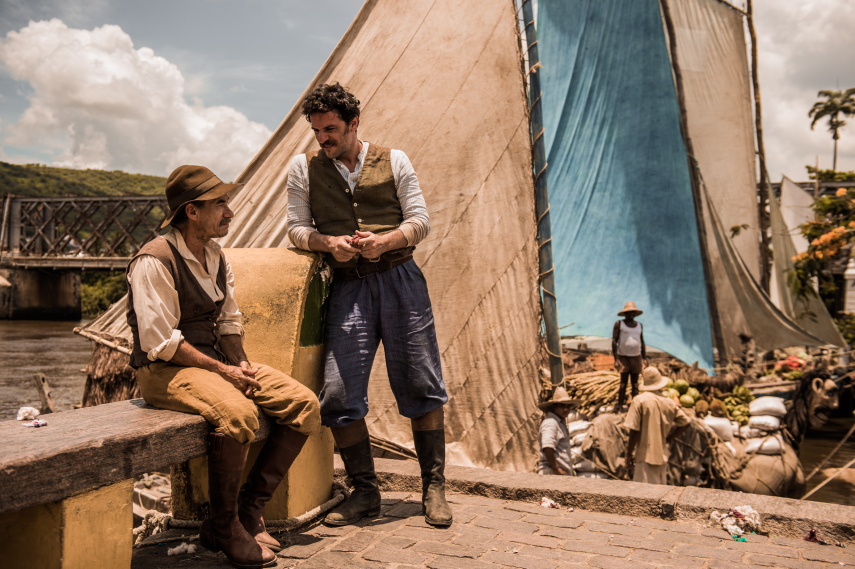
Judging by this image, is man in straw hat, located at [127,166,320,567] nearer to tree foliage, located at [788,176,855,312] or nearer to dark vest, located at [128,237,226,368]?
dark vest, located at [128,237,226,368]

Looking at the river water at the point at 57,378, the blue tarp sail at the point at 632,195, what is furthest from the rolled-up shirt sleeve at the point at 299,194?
the blue tarp sail at the point at 632,195

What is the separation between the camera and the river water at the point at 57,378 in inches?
517

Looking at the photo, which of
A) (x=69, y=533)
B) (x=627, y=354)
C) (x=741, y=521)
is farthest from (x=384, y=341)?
(x=627, y=354)

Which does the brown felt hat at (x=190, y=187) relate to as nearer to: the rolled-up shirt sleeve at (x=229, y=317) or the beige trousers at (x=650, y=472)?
the rolled-up shirt sleeve at (x=229, y=317)

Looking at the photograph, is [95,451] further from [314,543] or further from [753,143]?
[753,143]

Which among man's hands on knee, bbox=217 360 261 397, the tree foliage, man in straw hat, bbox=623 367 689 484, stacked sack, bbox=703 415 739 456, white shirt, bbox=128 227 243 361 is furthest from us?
stacked sack, bbox=703 415 739 456

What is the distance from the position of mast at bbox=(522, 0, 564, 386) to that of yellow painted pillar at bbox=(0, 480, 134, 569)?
3262mm

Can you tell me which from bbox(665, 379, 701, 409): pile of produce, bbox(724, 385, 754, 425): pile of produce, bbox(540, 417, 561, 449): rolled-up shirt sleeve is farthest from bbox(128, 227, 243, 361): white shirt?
bbox(724, 385, 754, 425): pile of produce

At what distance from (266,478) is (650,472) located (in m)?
5.25

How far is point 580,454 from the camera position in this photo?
8156 mm

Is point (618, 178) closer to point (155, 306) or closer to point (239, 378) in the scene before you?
point (239, 378)

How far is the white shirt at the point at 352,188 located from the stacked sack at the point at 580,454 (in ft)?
14.6

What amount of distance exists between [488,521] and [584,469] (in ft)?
15.2

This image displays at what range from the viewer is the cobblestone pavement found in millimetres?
2889
